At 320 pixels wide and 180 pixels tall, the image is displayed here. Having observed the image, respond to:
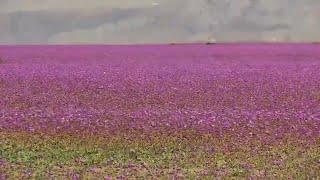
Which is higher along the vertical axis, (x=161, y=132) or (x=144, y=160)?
(x=161, y=132)

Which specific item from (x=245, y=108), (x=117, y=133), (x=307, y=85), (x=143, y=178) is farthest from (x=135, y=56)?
(x=143, y=178)

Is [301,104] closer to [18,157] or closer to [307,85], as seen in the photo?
Answer: [307,85]

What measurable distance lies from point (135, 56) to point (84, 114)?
20043 mm

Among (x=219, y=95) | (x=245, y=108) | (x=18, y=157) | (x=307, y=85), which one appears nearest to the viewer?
(x=18, y=157)

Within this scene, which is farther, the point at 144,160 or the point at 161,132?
the point at 161,132

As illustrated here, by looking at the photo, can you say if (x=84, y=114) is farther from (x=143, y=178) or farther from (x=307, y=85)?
(x=307, y=85)

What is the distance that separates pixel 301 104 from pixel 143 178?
17.4 feet

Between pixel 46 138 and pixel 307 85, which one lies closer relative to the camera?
pixel 46 138

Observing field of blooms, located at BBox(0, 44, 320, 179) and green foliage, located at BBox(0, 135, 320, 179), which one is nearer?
green foliage, located at BBox(0, 135, 320, 179)

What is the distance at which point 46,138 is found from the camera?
A: 10.4 meters

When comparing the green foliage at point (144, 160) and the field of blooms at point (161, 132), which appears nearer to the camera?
the green foliage at point (144, 160)

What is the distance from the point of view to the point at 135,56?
31719mm

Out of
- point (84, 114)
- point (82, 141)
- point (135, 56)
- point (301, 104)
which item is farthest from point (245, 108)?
point (135, 56)

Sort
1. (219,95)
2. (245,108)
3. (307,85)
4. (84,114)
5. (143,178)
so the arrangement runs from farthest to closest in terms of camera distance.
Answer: (307,85), (219,95), (245,108), (84,114), (143,178)
